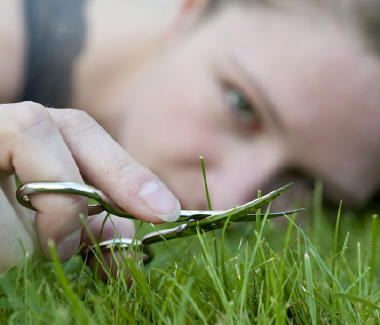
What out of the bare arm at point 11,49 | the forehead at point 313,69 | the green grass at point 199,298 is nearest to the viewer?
the green grass at point 199,298

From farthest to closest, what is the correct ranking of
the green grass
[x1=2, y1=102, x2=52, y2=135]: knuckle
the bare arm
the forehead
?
1. the bare arm
2. the forehead
3. [x1=2, y1=102, x2=52, y2=135]: knuckle
4. the green grass

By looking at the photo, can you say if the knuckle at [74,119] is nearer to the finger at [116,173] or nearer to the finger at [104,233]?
the finger at [116,173]

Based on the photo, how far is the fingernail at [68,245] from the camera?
0.64 meters

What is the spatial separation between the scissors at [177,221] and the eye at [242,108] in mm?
1044

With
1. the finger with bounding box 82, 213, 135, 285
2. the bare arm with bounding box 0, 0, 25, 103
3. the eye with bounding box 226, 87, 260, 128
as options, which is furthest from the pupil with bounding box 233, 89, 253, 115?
the finger with bounding box 82, 213, 135, 285

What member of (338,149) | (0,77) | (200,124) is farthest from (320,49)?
(0,77)

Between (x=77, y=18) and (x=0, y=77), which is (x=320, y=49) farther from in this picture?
(x=0, y=77)

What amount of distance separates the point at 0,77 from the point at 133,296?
1343 millimetres

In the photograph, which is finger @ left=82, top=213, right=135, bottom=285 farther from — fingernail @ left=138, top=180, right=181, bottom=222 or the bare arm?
the bare arm

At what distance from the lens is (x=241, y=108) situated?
1.70 m

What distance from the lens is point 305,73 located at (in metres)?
1.62

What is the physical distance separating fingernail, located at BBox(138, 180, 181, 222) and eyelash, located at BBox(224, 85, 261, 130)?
1091 mm

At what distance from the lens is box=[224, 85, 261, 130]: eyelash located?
66.5 inches

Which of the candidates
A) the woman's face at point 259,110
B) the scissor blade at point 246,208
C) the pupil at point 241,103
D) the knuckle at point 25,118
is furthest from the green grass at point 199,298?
the pupil at point 241,103
